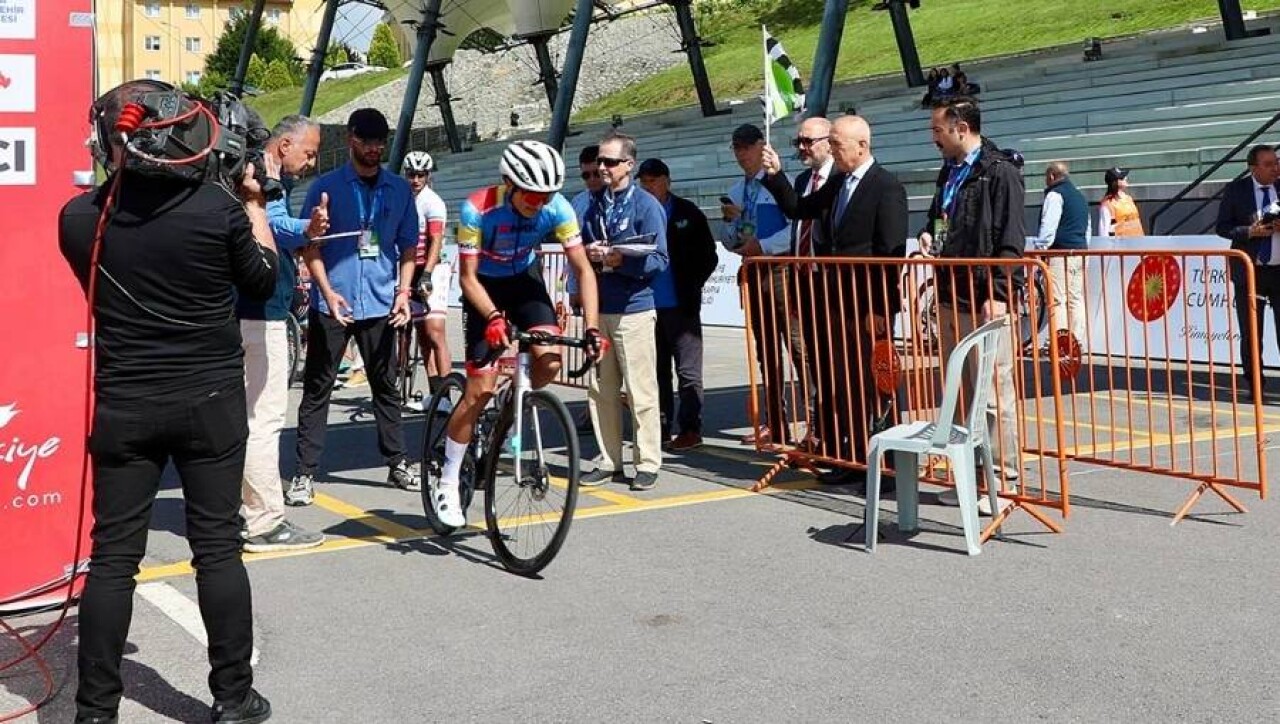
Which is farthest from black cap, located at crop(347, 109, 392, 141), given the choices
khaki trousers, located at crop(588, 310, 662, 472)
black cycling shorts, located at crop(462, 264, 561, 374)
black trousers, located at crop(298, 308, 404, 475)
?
Result: khaki trousers, located at crop(588, 310, 662, 472)

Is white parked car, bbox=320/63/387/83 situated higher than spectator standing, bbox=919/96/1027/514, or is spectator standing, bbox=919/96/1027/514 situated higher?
white parked car, bbox=320/63/387/83

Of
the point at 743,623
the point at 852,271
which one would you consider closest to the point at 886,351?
the point at 852,271

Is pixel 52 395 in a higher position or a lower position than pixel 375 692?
higher

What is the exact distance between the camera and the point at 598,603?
18.7 feet

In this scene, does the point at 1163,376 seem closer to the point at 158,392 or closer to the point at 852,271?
the point at 852,271

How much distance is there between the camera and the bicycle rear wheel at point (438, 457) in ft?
22.0

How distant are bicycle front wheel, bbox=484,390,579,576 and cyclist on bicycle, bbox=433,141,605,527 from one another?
28 cm

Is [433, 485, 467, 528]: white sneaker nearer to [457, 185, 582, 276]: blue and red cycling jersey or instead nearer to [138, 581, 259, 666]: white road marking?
[457, 185, 582, 276]: blue and red cycling jersey

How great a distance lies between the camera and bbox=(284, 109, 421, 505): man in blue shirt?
7.86 m

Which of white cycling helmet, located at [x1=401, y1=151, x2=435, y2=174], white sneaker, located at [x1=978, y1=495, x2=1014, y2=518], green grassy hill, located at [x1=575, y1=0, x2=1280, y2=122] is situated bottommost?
white sneaker, located at [x1=978, y1=495, x2=1014, y2=518]

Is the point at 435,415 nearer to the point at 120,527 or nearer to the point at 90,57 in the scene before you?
the point at 90,57

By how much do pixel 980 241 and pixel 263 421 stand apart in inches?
142

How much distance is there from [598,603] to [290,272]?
9.05 ft

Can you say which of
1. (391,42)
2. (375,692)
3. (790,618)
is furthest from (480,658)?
Answer: (391,42)
